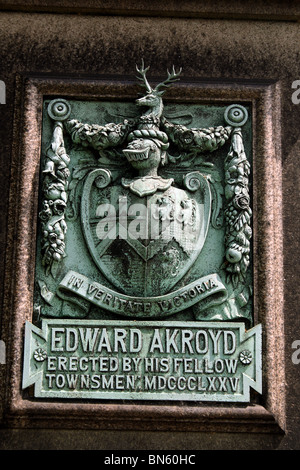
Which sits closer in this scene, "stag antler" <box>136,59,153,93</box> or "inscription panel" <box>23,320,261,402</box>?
"inscription panel" <box>23,320,261,402</box>

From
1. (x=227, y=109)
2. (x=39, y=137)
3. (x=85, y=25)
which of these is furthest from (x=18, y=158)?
(x=227, y=109)

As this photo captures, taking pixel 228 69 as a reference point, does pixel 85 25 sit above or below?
above

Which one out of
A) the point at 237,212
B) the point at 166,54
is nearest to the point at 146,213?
the point at 237,212

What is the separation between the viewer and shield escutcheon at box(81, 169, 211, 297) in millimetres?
5559

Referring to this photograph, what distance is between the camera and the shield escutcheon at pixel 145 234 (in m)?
5.56

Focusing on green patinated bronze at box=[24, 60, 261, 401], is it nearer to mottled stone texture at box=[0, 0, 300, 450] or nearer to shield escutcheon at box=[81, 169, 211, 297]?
shield escutcheon at box=[81, 169, 211, 297]

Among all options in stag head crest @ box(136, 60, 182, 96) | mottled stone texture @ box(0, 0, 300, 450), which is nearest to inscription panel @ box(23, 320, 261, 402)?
mottled stone texture @ box(0, 0, 300, 450)

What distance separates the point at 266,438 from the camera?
17.6 feet

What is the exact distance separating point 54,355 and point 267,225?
1782 mm

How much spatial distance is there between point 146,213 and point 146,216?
22mm

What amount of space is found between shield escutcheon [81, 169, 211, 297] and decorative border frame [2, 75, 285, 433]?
419 mm
